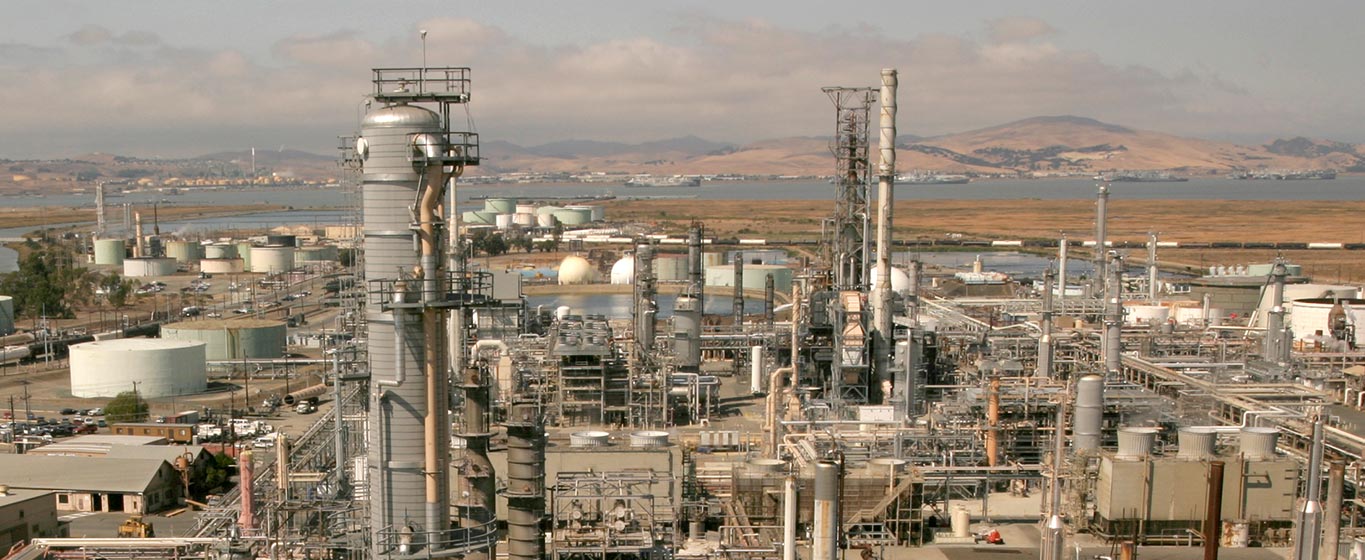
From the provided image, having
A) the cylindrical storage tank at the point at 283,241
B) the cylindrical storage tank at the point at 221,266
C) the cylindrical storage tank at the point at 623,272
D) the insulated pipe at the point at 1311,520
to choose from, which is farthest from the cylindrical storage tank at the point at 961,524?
the cylindrical storage tank at the point at 283,241

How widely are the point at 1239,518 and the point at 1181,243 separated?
117459mm

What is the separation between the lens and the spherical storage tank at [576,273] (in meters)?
93.1

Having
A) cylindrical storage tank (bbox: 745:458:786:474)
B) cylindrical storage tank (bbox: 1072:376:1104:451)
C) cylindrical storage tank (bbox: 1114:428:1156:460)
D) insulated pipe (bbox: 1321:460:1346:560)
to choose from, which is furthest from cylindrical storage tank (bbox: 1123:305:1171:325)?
insulated pipe (bbox: 1321:460:1346:560)

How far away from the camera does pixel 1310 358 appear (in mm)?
46281

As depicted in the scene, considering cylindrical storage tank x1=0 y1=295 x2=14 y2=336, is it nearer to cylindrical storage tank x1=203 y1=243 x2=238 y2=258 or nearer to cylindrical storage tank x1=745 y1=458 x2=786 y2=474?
cylindrical storage tank x1=203 y1=243 x2=238 y2=258

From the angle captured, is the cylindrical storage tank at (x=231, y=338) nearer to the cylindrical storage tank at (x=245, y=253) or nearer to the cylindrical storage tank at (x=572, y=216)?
the cylindrical storage tank at (x=245, y=253)

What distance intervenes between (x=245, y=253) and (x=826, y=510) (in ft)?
351

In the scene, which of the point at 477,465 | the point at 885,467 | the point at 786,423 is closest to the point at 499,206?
the point at 786,423

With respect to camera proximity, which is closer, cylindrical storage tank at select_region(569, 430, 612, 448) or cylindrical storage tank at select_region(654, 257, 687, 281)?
cylindrical storage tank at select_region(569, 430, 612, 448)

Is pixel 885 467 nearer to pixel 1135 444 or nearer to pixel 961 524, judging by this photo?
pixel 961 524

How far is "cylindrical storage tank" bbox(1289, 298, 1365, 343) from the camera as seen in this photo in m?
54.0

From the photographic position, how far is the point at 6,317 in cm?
7238

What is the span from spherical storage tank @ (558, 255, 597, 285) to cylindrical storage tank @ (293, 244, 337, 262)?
30.6 meters

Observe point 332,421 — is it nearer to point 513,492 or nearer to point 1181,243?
point 513,492
